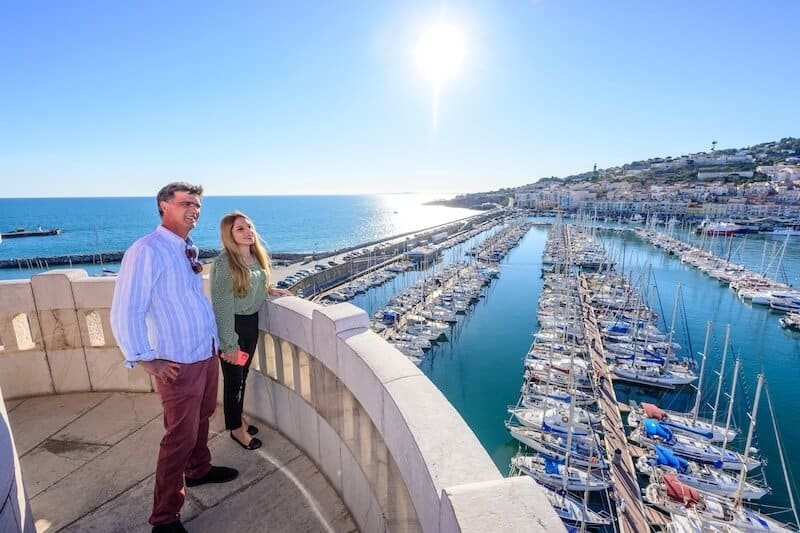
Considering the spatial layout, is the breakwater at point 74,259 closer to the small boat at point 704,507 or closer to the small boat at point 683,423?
the small boat at point 683,423

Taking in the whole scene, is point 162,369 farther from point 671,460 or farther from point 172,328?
point 671,460

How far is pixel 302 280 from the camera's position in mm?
39219

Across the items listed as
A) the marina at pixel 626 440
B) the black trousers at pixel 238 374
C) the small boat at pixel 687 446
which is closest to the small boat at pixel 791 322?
the marina at pixel 626 440

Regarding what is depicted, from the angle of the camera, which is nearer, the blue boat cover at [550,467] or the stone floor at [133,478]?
the stone floor at [133,478]

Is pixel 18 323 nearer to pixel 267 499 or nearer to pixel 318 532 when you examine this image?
pixel 267 499

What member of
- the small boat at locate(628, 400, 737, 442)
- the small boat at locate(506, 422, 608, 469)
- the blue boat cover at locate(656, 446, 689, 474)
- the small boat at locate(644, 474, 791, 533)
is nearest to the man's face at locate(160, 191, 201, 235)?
the small boat at locate(506, 422, 608, 469)

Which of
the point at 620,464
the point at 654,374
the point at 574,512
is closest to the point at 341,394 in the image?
the point at 574,512

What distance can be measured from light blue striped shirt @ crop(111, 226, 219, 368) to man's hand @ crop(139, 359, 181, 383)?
4 centimetres

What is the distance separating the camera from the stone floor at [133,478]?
2.61 m

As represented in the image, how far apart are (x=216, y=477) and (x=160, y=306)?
145 centimetres

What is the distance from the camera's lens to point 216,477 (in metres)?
2.93

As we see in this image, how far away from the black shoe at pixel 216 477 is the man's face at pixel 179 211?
1795mm

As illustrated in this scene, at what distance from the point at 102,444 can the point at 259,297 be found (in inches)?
76.5

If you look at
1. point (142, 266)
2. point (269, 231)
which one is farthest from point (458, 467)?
point (269, 231)
